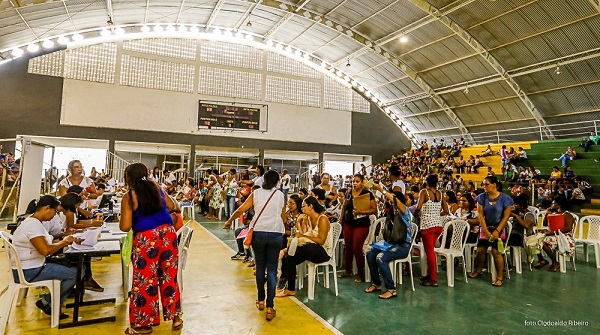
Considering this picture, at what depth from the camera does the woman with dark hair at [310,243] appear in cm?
383

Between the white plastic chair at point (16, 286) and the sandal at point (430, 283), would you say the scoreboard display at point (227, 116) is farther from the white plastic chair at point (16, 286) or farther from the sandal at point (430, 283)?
the white plastic chair at point (16, 286)

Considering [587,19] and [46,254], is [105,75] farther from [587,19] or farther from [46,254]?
[587,19]

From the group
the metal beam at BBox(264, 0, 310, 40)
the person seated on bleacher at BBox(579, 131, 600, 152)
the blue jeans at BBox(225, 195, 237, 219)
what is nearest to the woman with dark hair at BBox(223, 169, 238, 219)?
the blue jeans at BBox(225, 195, 237, 219)

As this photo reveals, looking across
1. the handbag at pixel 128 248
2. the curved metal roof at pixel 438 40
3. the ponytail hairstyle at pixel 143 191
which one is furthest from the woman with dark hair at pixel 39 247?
the curved metal roof at pixel 438 40

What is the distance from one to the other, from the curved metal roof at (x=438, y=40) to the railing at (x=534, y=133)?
0.08 metres

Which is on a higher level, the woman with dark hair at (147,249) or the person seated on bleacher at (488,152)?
the person seated on bleacher at (488,152)

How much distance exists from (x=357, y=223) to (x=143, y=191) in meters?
2.68

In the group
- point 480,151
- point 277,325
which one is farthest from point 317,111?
point 277,325

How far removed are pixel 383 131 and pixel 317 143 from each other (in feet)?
14.8

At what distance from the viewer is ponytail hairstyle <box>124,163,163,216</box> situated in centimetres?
269

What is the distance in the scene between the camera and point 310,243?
151 inches

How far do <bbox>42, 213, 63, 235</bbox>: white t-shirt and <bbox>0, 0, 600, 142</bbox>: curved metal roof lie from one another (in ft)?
34.9

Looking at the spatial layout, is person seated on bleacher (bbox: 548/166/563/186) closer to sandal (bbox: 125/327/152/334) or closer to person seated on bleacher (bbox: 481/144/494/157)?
person seated on bleacher (bbox: 481/144/494/157)

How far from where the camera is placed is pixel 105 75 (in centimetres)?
1565
